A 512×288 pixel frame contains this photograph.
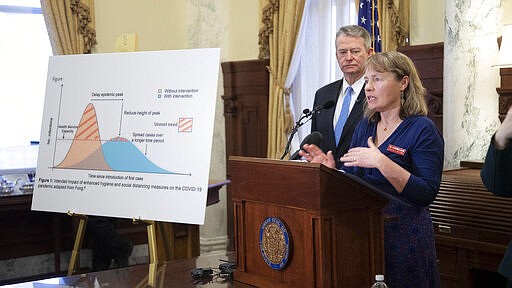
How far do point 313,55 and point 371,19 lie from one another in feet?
3.68

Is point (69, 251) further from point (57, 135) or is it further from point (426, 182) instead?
point (426, 182)

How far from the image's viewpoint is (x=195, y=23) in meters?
7.72

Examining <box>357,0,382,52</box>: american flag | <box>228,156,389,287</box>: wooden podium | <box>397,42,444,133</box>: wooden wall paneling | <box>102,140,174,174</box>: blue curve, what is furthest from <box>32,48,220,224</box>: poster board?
<box>357,0,382,52</box>: american flag

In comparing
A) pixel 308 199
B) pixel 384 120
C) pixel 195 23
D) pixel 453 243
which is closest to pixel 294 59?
pixel 195 23

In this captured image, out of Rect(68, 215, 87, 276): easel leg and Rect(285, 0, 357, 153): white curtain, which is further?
Rect(285, 0, 357, 153): white curtain

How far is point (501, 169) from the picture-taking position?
2070 millimetres

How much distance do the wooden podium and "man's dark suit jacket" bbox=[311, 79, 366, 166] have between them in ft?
3.38

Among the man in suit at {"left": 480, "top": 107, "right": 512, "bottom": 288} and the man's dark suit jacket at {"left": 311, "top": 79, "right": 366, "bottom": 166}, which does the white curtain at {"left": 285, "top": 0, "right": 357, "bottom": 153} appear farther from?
the man in suit at {"left": 480, "top": 107, "right": 512, "bottom": 288}

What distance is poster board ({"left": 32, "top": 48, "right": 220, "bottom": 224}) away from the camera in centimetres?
353

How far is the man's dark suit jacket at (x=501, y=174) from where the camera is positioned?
2049 millimetres

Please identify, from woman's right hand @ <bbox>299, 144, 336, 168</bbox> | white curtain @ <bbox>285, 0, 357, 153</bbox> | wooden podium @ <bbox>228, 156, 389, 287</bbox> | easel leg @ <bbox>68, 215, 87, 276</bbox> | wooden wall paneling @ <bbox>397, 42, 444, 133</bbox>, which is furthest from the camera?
white curtain @ <bbox>285, 0, 357, 153</bbox>

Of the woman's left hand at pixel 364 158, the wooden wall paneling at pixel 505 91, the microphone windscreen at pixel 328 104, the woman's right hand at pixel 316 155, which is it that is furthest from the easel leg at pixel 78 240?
the wooden wall paneling at pixel 505 91

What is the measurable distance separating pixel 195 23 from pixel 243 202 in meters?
5.38

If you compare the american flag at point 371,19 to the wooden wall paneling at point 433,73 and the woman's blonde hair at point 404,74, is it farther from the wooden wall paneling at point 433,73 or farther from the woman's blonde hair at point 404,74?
the woman's blonde hair at point 404,74
